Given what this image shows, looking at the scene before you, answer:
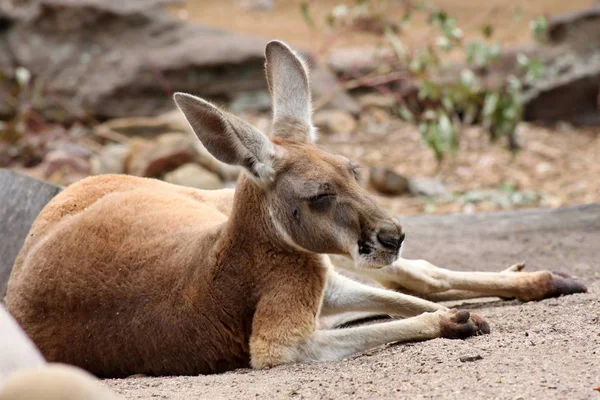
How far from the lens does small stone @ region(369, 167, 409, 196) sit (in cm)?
1010

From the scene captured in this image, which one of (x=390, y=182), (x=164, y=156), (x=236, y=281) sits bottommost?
(x=390, y=182)

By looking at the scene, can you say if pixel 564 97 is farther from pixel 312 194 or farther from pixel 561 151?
pixel 312 194

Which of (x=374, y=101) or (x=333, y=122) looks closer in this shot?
(x=333, y=122)

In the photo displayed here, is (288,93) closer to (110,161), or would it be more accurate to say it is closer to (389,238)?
(389,238)

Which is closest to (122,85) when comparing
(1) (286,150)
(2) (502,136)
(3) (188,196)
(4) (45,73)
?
(4) (45,73)

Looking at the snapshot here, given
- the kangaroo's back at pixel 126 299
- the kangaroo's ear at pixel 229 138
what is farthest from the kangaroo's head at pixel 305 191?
the kangaroo's back at pixel 126 299

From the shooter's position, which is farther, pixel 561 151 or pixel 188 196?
pixel 561 151

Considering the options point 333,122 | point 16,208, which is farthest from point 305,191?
point 333,122

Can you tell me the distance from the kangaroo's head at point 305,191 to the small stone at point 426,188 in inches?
217

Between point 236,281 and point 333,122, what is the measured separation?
8240mm

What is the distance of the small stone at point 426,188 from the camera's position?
10.0 metres

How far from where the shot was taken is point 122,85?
13062 mm

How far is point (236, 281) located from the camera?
441 cm

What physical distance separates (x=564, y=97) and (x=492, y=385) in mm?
9871
